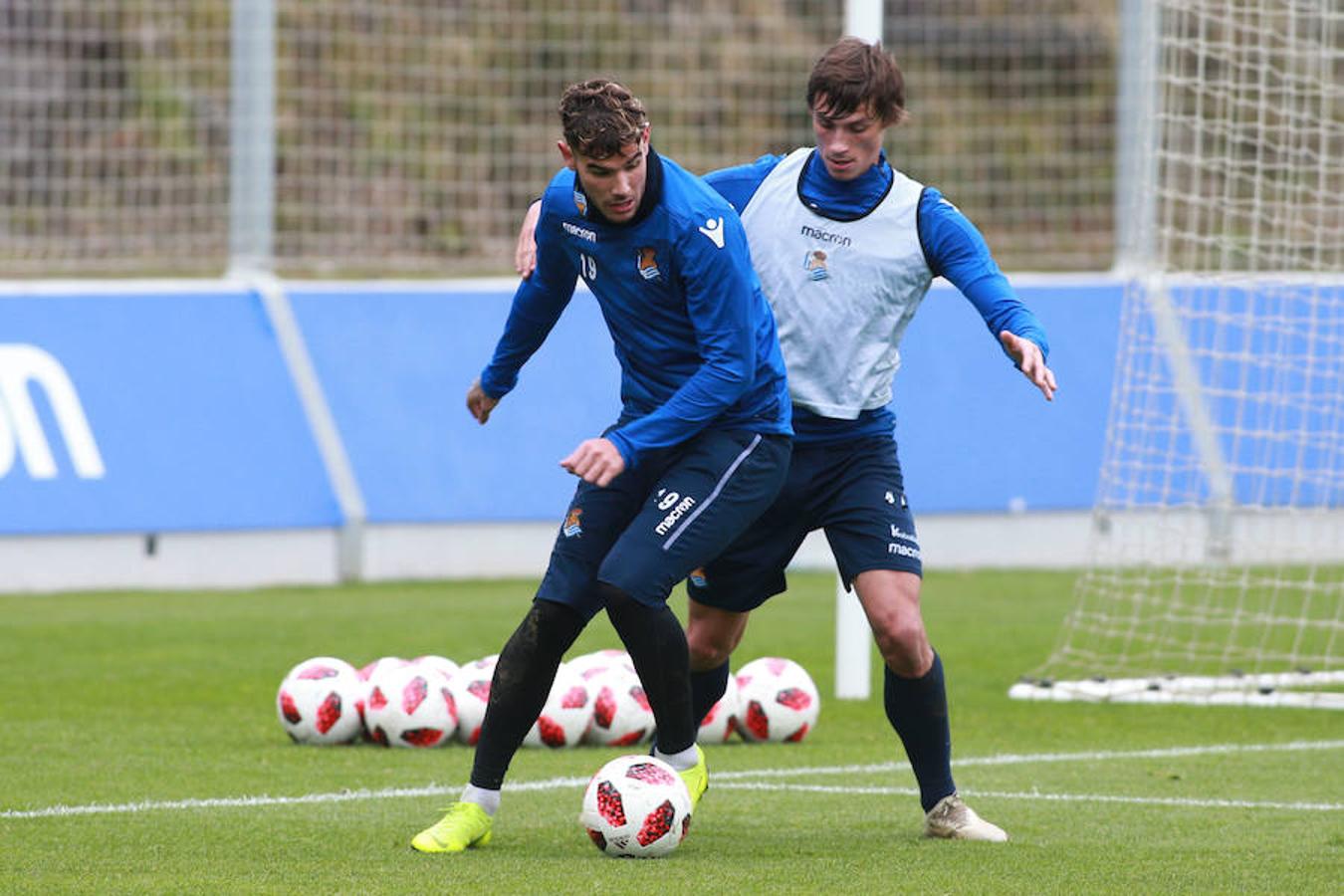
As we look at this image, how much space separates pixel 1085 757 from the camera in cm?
873

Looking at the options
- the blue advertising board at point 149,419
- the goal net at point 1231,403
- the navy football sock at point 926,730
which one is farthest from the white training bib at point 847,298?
the blue advertising board at point 149,419

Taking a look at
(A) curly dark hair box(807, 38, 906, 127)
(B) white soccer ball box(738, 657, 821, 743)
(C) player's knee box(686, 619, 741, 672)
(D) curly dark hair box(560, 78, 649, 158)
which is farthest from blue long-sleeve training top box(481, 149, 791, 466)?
(B) white soccer ball box(738, 657, 821, 743)

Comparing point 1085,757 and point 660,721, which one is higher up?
point 660,721

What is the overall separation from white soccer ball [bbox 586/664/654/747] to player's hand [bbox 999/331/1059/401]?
9.03ft

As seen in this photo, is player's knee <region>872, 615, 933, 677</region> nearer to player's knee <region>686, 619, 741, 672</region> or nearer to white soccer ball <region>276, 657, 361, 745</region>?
player's knee <region>686, 619, 741, 672</region>

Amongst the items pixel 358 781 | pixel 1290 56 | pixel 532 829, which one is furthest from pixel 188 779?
pixel 1290 56

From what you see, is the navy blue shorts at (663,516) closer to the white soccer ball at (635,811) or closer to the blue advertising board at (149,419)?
the white soccer ball at (635,811)

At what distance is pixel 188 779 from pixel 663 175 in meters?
2.84

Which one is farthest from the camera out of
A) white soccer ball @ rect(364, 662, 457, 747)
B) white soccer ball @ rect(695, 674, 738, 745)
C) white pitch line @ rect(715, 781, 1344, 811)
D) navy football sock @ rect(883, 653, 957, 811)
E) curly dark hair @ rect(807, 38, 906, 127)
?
white soccer ball @ rect(695, 674, 738, 745)

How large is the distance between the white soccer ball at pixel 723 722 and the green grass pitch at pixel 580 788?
177 mm

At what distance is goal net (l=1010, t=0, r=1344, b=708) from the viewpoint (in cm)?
1156

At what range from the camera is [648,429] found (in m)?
6.27

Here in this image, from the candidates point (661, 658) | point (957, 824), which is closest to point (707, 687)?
point (661, 658)

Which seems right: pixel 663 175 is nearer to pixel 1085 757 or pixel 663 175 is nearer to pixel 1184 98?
pixel 1085 757
